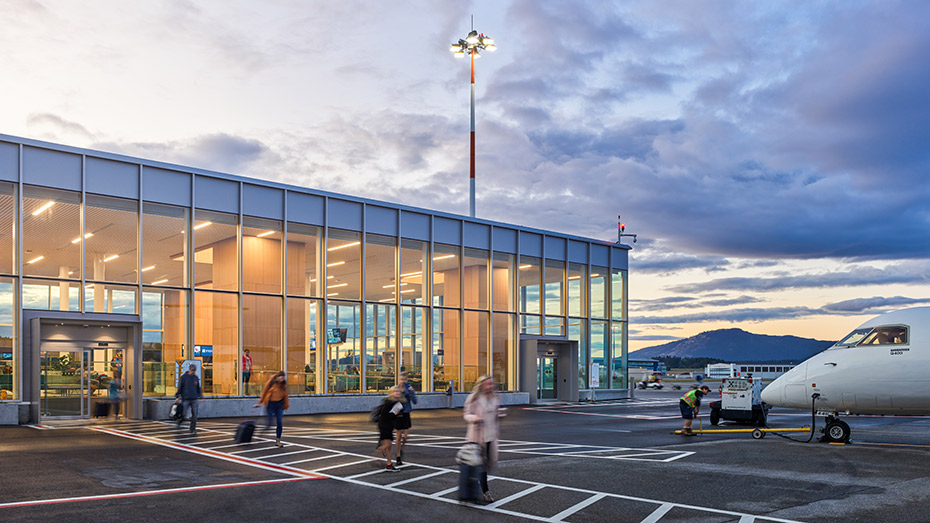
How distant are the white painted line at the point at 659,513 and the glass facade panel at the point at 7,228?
20950mm

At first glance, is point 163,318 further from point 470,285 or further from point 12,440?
point 470,285

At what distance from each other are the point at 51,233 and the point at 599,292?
26.7m

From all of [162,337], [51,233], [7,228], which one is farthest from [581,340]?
[7,228]

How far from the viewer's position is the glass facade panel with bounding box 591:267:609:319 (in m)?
41.1

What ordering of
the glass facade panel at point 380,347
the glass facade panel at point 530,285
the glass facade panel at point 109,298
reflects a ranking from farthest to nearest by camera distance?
1. the glass facade panel at point 530,285
2. the glass facade panel at point 380,347
3. the glass facade panel at point 109,298

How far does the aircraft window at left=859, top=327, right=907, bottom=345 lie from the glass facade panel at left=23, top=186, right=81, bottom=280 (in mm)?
22881

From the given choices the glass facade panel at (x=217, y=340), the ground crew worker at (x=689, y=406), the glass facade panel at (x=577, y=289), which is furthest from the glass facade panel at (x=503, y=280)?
the ground crew worker at (x=689, y=406)

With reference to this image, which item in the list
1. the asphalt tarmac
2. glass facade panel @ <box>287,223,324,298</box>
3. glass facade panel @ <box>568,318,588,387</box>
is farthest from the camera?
glass facade panel @ <box>568,318,588,387</box>

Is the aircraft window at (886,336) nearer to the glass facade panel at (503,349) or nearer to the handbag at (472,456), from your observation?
the handbag at (472,456)

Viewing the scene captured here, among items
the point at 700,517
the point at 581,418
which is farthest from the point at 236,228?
the point at 700,517

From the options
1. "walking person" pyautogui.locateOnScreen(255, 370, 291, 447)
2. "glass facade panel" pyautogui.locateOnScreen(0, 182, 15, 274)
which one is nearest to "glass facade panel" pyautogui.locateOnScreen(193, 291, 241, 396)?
"glass facade panel" pyautogui.locateOnScreen(0, 182, 15, 274)

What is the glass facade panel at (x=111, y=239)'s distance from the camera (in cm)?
2491

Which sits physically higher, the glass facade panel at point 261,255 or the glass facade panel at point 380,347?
the glass facade panel at point 261,255

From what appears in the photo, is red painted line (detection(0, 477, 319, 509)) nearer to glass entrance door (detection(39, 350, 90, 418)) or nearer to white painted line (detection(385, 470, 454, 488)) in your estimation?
white painted line (detection(385, 470, 454, 488))
